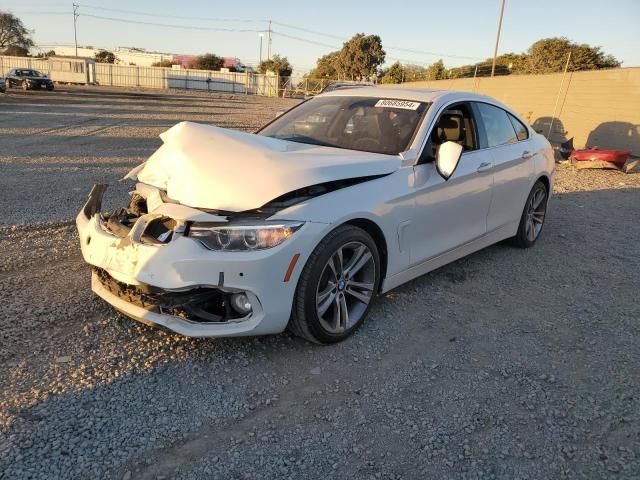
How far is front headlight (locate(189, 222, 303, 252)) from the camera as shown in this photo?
2.87 meters

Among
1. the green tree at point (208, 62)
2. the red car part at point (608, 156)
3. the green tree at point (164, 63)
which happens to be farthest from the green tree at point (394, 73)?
the red car part at point (608, 156)

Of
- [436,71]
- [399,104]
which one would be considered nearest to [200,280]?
[399,104]

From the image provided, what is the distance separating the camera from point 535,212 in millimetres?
5852

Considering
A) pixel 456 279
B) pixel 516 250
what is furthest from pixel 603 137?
pixel 456 279

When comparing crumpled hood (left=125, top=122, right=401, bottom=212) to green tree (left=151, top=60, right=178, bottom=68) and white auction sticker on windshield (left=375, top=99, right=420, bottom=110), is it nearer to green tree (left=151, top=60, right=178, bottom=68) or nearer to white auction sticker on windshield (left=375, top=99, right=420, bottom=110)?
white auction sticker on windshield (left=375, top=99, right=420, bottom=110)

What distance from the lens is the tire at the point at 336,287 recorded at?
3068 millimetres

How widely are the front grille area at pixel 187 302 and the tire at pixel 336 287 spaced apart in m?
0.43

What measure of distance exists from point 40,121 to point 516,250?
53.0 ft

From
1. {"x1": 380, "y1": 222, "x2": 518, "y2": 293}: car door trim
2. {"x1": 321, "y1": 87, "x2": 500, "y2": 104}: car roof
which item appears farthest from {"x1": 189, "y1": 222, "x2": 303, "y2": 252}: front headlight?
{"x1": 321, "y1": 87, "x2": 500, "y2": 104}: car roof

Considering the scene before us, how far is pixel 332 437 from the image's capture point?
2.51m

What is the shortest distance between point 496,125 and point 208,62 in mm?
93345

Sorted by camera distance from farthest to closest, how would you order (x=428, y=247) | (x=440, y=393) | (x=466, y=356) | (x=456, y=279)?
(x=456, y=279) < (x=428, y=247) < (x=466, y=356) < (x=440, y=393)

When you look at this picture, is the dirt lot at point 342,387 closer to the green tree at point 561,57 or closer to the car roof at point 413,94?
the car roof at point 413,94

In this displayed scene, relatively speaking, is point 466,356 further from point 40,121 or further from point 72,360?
point 40,121
